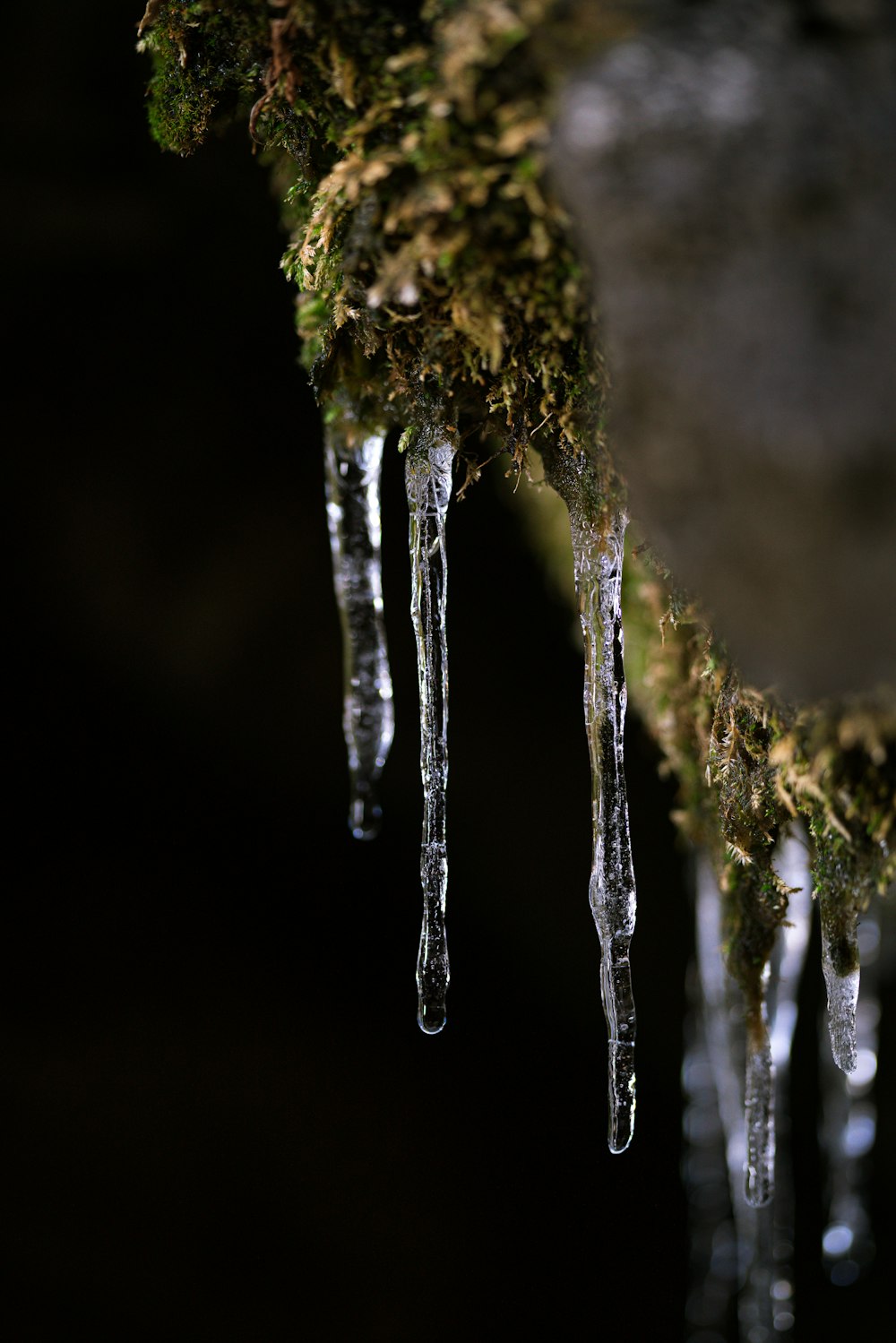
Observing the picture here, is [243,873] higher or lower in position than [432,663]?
higher

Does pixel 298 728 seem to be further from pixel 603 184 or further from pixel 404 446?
pixel 603 184

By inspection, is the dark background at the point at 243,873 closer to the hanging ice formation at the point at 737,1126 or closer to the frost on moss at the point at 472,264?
the hanging ice formation at the point at 737,1126

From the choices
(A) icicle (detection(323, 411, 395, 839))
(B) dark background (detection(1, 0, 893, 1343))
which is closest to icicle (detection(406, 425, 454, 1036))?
(A) icicle (detection(323, 411, 395, 839))

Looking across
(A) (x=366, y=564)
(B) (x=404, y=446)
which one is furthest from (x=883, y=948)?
(B) (x=404, y=446)

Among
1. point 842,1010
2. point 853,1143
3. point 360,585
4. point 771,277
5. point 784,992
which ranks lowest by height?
point 853,1143

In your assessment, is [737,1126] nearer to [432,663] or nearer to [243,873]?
[243,873]

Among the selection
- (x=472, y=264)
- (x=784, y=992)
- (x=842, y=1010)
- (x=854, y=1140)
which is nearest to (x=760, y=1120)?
(x=842, y=1010)
